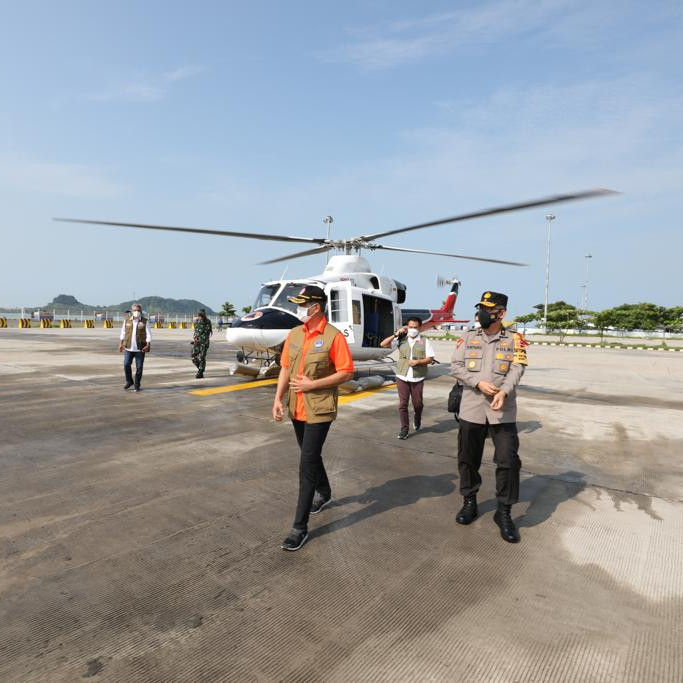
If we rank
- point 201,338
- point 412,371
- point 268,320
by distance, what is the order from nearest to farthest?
point 412,371 → point 268,320 → point 201,338

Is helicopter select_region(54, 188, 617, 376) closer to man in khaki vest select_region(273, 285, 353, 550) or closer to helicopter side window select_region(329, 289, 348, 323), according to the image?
helicopter side window select_region(329, 289, 348, 323)

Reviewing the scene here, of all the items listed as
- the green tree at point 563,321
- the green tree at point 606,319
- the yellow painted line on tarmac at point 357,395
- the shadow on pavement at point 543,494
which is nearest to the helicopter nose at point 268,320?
the yellow painted line on tarmac at point 357,395

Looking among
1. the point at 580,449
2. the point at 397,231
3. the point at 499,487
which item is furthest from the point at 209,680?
the point at 397,231

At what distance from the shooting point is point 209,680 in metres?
1.98

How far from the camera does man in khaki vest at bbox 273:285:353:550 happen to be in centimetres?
318

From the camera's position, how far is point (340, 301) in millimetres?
10430

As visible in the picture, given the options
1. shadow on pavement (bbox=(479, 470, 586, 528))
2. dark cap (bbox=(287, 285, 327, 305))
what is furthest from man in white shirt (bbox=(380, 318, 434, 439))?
dark cap (bbox=(287, 285, 327, 305))

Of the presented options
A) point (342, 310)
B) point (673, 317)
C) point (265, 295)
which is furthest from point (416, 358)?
point (673, 317)

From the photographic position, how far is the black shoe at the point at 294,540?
10.1ft

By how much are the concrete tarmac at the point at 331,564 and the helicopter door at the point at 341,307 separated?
4.47 m

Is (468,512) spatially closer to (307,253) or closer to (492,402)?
(492,402)

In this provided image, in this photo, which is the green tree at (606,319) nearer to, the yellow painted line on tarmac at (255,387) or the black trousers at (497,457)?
the yellow painted line on tarmac at (255,387)

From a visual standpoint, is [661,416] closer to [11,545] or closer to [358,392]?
[358,392]

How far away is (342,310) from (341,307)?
0.07 meters
